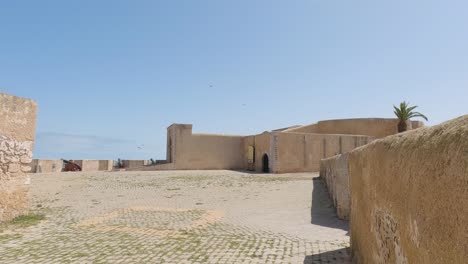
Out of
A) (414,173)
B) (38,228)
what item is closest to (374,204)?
(414,173)

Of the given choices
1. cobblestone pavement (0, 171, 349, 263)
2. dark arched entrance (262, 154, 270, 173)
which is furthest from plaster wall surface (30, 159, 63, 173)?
dark arched entrance (262, 154, 270, 173)

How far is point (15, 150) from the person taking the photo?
942 centimetres

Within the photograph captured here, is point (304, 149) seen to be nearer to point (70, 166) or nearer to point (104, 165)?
point (104, 165)

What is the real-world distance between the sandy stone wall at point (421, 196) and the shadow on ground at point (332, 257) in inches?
69.3

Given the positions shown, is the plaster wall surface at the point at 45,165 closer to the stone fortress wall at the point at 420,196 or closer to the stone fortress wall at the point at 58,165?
the stone fortress wall at the point at 58,165

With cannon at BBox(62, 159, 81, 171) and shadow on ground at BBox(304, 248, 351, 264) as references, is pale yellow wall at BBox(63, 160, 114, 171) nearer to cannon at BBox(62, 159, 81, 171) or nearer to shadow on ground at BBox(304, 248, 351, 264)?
cannon at BBox(62, 159, 81, 171)

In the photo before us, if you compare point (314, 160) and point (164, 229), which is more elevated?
point (314, 160)

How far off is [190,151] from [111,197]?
54.1 ft

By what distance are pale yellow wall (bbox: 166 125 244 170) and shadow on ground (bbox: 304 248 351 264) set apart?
82.5 feet

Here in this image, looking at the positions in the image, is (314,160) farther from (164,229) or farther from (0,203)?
(0,203)

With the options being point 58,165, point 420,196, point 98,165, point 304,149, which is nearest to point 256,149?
point 304,149

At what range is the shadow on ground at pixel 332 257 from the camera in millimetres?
5770

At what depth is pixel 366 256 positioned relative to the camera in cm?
461

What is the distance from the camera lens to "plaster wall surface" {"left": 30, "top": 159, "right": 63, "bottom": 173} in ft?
89.1
